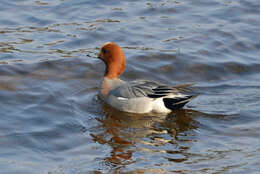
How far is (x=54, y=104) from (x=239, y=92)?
3.11m

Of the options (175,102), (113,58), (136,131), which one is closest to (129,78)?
(113,58)

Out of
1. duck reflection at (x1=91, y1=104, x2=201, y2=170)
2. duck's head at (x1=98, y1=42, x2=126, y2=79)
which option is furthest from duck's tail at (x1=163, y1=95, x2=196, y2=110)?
duck's head at (x1=98, y1=42, x2=126, y2=79)

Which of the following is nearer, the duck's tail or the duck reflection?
the duck reflection

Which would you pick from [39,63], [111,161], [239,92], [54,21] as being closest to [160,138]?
[111,161]

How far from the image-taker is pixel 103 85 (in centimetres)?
827

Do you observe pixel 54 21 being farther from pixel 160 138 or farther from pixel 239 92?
pixel 160 138

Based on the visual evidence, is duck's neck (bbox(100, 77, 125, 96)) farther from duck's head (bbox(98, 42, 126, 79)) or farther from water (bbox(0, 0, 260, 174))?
water (bbox(0, 0, 260, 174))

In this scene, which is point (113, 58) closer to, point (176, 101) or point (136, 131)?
point (176, 101)

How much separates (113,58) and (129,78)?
0.99 metres

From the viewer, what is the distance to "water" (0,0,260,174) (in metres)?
5.84

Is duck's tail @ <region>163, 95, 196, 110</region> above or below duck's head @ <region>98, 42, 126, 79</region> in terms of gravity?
below

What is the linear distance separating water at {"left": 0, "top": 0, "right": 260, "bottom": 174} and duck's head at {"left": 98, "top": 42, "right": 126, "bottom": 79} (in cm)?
39

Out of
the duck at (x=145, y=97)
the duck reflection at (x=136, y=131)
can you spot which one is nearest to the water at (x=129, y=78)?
the duck reflection at (x=136, y=131)

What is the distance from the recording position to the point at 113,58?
330 inches
